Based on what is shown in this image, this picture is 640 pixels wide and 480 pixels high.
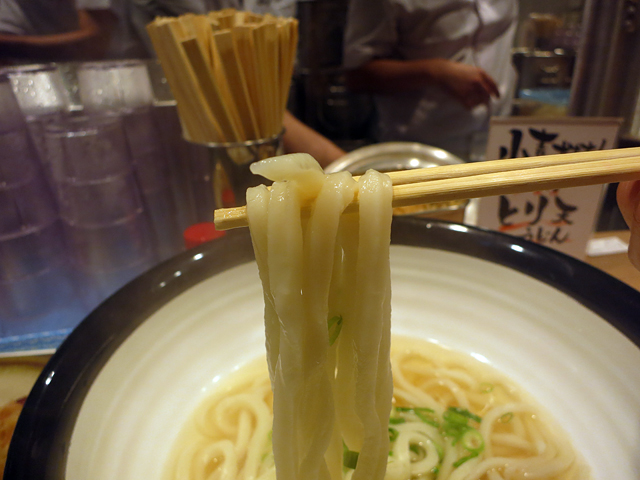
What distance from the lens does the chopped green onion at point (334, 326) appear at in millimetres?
870

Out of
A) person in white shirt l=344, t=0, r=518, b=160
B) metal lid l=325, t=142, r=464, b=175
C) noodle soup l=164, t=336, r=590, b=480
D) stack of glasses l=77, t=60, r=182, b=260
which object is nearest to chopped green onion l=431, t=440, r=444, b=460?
noodle soup l=164, t=336, r=590, b=480

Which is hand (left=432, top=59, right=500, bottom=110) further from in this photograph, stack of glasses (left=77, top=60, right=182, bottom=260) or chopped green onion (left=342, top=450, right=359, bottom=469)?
chopped green onion (left=342, top=450, right=359, bottom=469)

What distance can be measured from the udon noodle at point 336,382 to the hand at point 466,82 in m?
2.78

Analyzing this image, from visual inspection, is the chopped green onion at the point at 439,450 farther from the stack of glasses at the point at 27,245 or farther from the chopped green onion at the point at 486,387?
the stack of glasses at the point at 27,245

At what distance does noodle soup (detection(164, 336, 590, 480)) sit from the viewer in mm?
1085

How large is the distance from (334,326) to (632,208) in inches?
32.5

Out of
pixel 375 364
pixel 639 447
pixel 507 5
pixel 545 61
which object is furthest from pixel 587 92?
pixel 545 61

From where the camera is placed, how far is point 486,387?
1.34 m

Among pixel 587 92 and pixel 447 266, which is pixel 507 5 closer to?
pixel 587 92

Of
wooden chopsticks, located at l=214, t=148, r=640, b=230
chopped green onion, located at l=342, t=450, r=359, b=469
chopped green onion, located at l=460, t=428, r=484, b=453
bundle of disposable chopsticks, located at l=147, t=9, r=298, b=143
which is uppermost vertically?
bundle of disposable chopsticks, located at l=147, t=9, r=298, b=143

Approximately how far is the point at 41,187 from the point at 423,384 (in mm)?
1594

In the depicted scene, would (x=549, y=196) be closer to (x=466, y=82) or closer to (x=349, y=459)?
(x=349, y=459)

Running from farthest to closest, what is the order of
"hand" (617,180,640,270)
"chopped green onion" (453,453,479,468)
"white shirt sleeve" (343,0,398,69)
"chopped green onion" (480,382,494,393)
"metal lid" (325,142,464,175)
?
1. "white shirt sleeve" (343,0,398,69)
2. "metal lid" (325,142,464,175)
3. "chopped green onion" (480,382,494,393)
4. "chopped green onion" (453,453,479,468)
5. "hand" (617,180,640,270)

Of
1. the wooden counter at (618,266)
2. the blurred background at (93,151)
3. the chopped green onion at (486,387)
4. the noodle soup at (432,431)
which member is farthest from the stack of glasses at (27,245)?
the wooden counter at (618,266)
